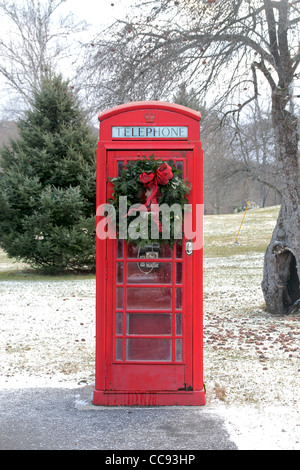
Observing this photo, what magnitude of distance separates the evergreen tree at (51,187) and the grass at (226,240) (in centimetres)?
82

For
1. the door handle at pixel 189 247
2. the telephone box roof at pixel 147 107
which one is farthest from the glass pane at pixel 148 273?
the telephone box roof at pixel 147 107

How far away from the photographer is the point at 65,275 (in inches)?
647

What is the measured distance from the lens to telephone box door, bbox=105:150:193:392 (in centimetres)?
478

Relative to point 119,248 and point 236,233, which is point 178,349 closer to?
point 119,248

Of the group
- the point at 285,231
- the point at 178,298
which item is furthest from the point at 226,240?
the point at 178,298

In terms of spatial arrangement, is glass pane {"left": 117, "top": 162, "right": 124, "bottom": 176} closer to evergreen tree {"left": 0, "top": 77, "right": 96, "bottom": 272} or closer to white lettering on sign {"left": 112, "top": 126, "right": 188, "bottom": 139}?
white lettering on sign {"left": 112, "top": 126, "right": 188, "bottom": 139}

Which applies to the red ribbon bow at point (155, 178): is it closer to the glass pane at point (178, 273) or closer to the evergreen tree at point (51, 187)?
the glass pane at point (178, 273)

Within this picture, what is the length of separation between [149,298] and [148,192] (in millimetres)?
993

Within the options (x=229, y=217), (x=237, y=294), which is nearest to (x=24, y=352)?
(x=237, y=294)

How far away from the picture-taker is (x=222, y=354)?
6832 mm

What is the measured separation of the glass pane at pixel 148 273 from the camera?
481 cm

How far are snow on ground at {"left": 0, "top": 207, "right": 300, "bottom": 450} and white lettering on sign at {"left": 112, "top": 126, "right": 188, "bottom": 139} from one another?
2.55m
